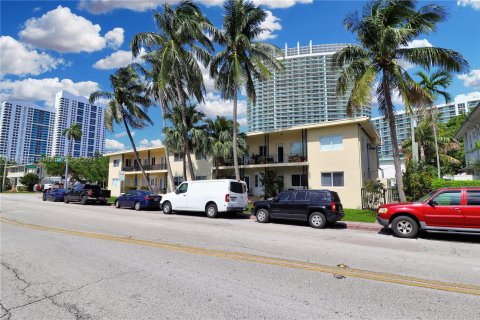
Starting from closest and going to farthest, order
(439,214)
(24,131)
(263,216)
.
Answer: (439,214) < (263,216) < (24,131)

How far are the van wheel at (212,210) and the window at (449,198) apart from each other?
10.3 m

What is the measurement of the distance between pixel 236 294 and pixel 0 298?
11.9 feet

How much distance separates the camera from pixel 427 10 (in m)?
15.2

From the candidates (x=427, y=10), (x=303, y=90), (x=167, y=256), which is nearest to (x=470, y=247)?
(x=167, y=256)

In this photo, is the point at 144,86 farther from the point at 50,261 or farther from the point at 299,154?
the point at 50,261

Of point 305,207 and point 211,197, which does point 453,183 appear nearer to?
point 305,207

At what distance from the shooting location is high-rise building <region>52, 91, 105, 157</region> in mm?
78875

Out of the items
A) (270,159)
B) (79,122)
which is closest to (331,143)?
(270,159)

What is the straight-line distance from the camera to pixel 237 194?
1650 centimetres

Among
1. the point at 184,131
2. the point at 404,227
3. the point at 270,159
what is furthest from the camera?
the point at 270,159

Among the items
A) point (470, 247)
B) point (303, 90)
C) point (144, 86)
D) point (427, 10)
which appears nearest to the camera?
point (470, 247)

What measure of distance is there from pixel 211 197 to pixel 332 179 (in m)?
10.6

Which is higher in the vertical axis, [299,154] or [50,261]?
[299,154]

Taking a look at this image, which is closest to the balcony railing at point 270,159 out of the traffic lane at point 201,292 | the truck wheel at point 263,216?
the truck wheel at point 263,216
